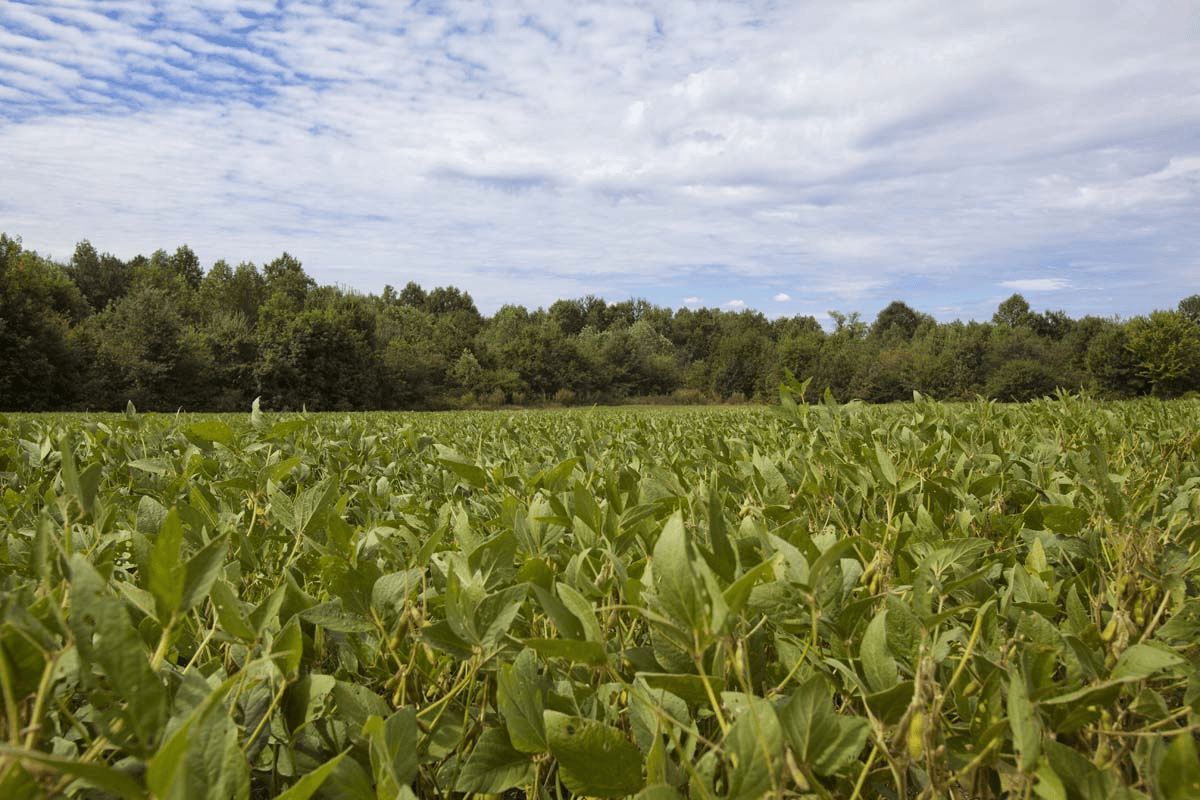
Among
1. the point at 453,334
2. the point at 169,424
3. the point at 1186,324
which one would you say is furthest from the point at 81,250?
the point at 1186,324

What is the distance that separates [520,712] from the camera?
0.78 meters

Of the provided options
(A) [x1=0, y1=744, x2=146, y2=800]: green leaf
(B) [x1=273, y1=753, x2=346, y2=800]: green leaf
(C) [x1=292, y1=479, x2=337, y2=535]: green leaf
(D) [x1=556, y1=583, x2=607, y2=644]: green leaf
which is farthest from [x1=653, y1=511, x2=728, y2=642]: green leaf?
(C) [x1=292, y1=479, x2=337, y2=535]: green leaf

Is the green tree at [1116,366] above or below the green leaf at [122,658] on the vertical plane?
above

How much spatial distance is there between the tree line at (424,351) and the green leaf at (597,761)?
26.0 meters

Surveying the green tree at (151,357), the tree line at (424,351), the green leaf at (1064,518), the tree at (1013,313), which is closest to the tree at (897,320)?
the tree line at (424,351)

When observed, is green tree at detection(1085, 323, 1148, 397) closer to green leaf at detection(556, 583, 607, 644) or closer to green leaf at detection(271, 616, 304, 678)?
green leaf at detection(556, 583, 607, 644)

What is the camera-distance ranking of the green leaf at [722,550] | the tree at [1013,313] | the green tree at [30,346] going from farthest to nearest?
the tree at [1013,313] < the green tree at [30,346] < the green leaf at [722,550]

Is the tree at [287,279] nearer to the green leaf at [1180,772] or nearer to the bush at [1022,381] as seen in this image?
the bush at [1022,381]

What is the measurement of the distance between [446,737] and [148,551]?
54 cm

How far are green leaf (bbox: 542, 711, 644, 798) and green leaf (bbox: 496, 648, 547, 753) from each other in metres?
0.08

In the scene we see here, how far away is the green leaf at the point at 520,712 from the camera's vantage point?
0.76 m

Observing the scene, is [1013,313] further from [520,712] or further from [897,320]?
[520,712]

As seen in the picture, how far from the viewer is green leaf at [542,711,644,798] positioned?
2.21 feet

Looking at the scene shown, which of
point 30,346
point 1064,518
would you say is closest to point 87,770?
point 1064,518
